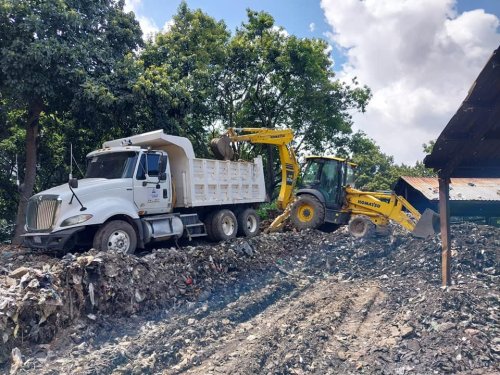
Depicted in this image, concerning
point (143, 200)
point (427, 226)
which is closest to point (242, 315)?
point (143, 200)

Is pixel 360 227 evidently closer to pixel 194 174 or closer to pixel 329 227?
pixel 329 227

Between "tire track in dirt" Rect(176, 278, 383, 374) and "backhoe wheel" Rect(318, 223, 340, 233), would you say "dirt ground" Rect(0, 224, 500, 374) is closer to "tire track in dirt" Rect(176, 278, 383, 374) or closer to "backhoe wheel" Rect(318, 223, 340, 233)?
"tire track in dirt" Rect(176, 278, 383, 374)

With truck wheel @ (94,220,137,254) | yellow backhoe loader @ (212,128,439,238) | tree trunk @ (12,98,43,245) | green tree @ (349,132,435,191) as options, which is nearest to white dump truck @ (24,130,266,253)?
truck wheel @ (94,220,137,254)

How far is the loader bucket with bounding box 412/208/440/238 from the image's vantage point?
1004cm

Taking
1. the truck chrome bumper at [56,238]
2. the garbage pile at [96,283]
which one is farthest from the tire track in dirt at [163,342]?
the truck chrome bumper at [56,238]

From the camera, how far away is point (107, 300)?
19.8 ft

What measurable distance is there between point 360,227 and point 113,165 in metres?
6.61

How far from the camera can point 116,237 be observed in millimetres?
8195

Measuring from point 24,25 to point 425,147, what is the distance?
31791 millimetres

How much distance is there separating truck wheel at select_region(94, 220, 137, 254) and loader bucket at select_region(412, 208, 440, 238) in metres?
6.56

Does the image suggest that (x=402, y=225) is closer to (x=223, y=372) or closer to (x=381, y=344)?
(x=381, y=344)

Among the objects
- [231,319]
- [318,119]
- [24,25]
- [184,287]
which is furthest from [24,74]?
[318,119]

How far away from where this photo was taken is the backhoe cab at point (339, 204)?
11.5 meters

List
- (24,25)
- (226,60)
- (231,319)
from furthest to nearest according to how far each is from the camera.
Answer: (226,60)
(24,25)
(231,319)
